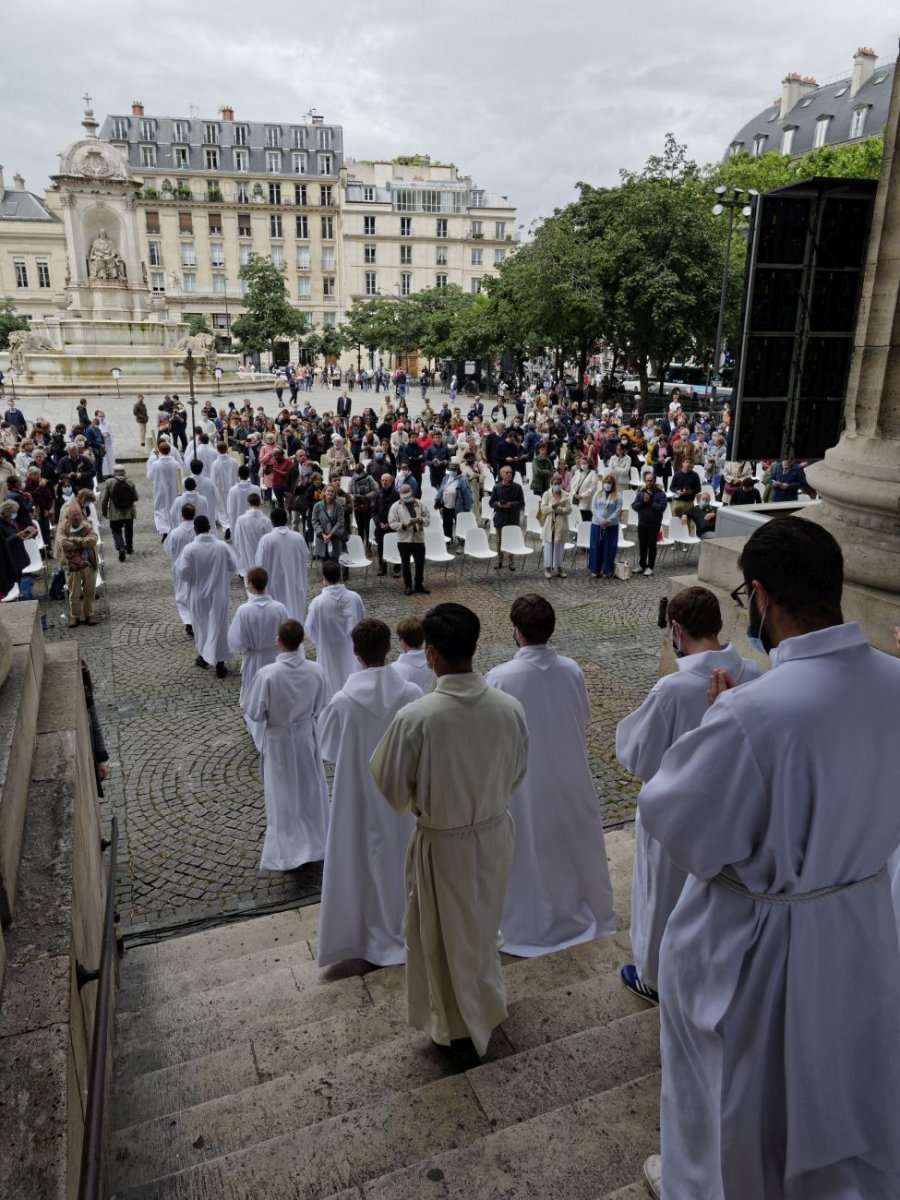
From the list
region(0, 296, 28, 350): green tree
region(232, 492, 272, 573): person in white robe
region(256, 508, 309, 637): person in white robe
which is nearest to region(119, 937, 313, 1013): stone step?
region(256, 508, 309, 637): person in white robe

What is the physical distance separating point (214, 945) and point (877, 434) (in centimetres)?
489

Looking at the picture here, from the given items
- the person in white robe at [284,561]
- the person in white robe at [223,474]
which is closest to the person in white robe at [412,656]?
the person in white robe at [284,561]

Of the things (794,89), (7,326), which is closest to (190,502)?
(7,326)

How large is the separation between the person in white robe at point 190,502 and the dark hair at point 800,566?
10163 millimetres

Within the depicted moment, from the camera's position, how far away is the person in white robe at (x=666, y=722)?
3568 mm

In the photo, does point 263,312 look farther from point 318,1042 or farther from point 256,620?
point 318,1042

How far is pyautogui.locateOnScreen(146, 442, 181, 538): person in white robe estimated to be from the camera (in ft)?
51.2

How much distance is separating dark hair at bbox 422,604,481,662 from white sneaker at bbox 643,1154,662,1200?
5.79ft

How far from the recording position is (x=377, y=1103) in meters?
3.04

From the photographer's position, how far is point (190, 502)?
11906mm

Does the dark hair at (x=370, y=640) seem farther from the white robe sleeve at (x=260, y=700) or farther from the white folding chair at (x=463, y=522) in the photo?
the white folding chair at (x=463, y=522)

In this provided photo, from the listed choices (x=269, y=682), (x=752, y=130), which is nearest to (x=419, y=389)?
(x=752, y=130)

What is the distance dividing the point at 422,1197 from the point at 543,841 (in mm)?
2189

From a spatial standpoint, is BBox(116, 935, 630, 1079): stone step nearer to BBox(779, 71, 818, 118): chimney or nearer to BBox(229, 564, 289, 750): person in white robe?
BBox(229, 564, 289, 750): person in white robe
